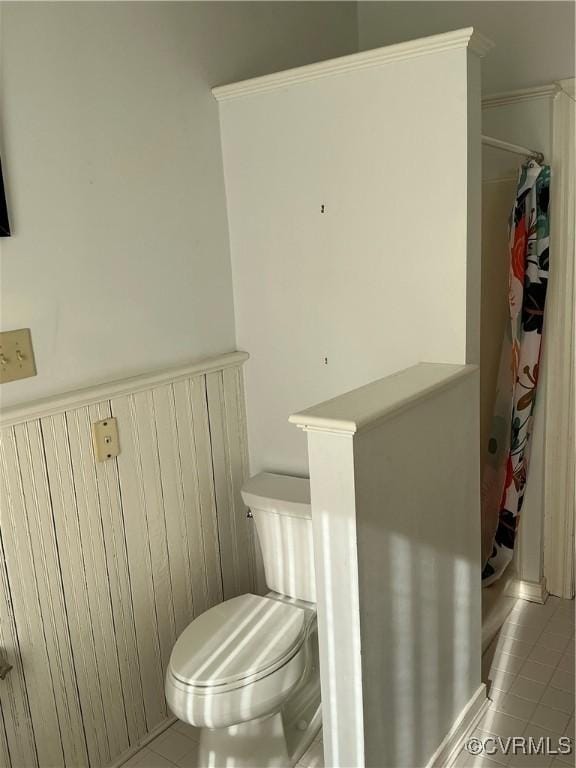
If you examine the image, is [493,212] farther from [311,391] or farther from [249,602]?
[249,602]

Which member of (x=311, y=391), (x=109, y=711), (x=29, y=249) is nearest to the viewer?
(x=29, y=249)

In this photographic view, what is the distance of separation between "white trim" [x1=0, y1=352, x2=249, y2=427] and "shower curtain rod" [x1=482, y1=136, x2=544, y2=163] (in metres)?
0.98

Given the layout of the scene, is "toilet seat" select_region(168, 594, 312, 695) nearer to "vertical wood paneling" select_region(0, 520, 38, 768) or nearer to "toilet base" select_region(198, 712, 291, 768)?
"toilet base" select_region(198, 712, 291, 768)

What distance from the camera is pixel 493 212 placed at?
8.24 feet

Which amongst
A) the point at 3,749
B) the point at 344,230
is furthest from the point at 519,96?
the point at 3,749

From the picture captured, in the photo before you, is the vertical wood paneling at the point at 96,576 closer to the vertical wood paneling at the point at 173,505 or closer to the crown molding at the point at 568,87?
the vertical wood paneling at the point at 173,505

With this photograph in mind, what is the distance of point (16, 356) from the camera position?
1.65 meters

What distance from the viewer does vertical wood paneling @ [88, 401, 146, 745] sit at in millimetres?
1871

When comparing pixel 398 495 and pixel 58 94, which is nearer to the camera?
pixel 398 495

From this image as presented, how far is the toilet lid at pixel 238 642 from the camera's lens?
1697 mm

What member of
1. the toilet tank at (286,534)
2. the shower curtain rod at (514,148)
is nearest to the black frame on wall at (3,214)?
the toilet tank at (286,534)

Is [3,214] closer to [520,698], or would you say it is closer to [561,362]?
[561,362]

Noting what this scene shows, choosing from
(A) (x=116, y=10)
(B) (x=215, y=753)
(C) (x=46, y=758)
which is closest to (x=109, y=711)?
(C) (x=46, y=758)

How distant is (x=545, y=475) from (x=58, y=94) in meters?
2.05
